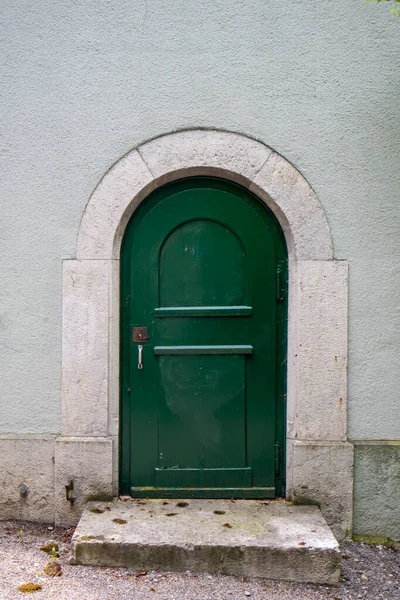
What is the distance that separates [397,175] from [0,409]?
127 inches

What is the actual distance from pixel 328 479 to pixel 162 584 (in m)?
1.29

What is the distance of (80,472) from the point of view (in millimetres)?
3416

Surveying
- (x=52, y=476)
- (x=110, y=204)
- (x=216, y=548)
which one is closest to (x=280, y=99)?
(x=110, y=204)

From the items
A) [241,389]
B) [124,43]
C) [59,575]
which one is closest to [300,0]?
[124,43]

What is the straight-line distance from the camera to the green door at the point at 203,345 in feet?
11.6

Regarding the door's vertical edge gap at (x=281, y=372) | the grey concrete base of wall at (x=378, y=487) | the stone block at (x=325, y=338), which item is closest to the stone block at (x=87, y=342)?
the door's vertical edge gap at (x=281, y=372)

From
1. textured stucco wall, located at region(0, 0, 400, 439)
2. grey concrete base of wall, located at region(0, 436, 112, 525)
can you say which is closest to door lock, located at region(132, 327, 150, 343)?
grey concrete base of wall, located at region(0, 436, 112, 525)

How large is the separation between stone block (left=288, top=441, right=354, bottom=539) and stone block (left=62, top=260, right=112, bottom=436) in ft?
4.55

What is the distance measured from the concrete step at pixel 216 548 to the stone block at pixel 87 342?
66 cm

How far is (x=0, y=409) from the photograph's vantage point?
3516mm

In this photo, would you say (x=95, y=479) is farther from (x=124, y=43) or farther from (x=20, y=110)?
(x=124, y=43)

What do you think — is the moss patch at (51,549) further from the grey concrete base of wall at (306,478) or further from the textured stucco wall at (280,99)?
the textured stucco wall at (280,99)

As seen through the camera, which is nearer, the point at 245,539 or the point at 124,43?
the point at 245,539

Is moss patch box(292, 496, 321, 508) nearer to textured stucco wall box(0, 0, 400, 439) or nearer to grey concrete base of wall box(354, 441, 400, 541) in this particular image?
grey concrete base of wall box(354, 441, 400, 541)
